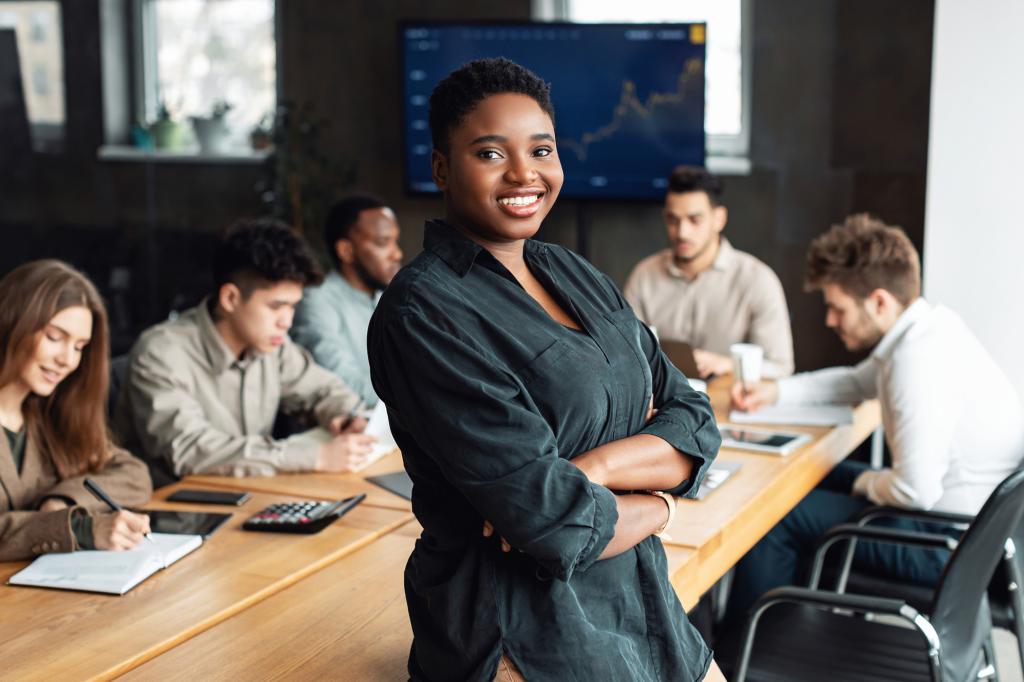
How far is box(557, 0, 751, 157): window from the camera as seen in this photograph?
5.34m

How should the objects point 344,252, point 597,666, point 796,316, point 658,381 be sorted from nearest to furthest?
point 597,666
point 658,381
point 344,252
point 796,316

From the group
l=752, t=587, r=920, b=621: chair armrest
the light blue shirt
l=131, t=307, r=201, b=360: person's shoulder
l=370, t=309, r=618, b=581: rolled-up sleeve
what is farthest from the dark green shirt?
the light blue shirt

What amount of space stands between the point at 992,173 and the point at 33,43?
362 cm

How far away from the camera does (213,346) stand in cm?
A: 291

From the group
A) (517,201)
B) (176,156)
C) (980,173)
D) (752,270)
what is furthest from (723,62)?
(517,201)

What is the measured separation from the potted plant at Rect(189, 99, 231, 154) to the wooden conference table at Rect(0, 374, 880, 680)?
356 centimetres

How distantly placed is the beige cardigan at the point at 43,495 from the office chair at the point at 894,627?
4.22ft

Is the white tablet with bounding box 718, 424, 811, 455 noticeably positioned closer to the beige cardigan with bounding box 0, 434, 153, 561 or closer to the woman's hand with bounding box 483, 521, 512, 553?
the beige cardigan with bounding box 0, 434, 153, 561

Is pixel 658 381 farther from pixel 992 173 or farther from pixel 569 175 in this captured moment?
pixel 569 175

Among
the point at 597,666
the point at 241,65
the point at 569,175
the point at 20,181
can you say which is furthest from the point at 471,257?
the point at 241,65

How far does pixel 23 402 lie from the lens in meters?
2.36

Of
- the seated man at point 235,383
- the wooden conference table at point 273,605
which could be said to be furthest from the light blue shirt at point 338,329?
the wooden conference table at point 273,605

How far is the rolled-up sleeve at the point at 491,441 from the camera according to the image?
1.33 meters

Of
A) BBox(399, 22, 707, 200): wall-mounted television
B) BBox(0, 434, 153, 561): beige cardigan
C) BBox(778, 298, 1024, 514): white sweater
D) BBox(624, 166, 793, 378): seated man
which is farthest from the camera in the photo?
BBox(399, 22, 707, 200): wall-mounted television
